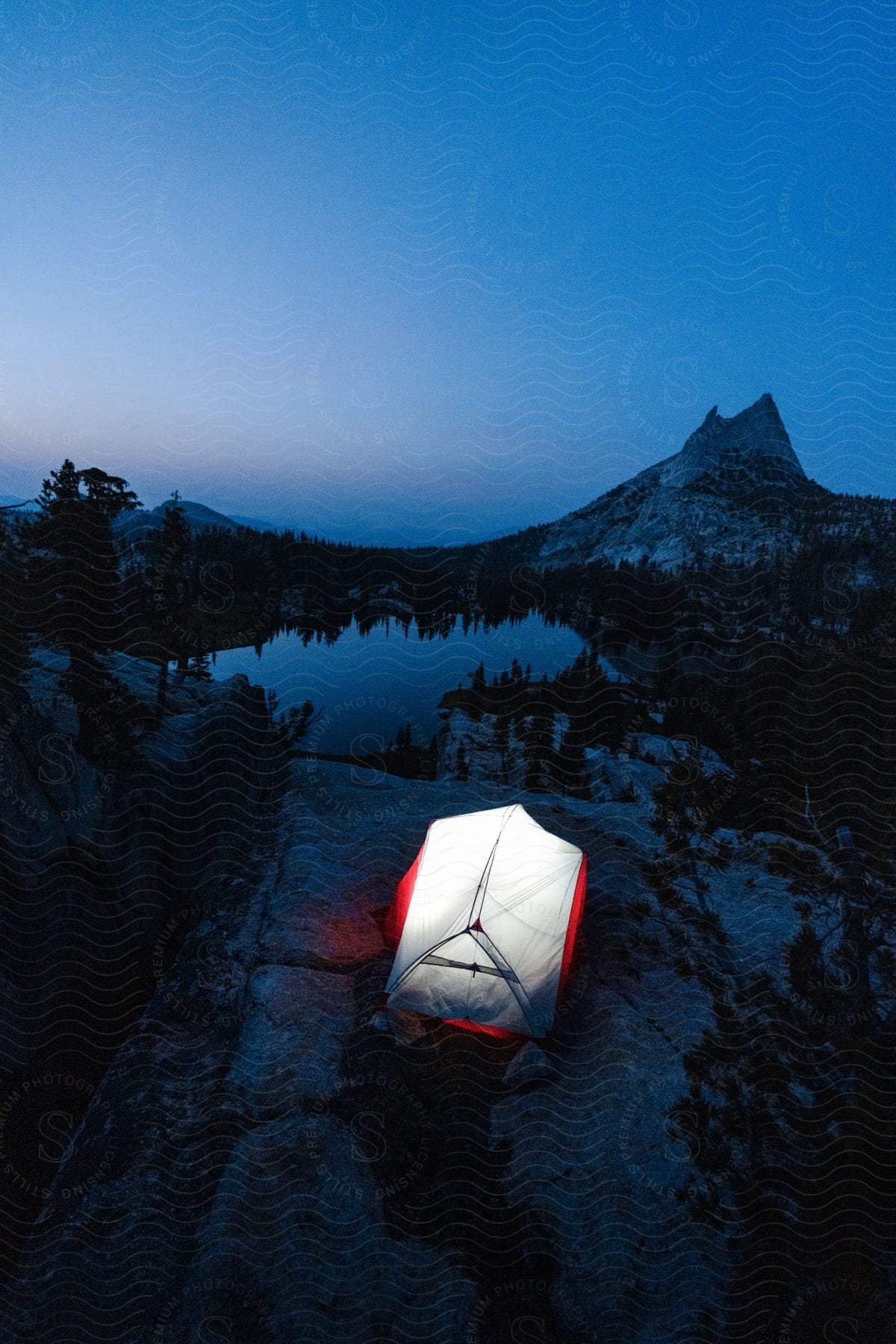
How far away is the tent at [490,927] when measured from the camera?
946 centimetres

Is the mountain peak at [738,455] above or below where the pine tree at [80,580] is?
above

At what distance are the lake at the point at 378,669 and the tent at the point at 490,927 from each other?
15.5m

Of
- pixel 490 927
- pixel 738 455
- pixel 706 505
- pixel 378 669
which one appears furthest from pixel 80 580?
pixel 738 455

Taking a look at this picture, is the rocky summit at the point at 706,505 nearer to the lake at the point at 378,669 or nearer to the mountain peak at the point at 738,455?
the mountain peak at the point at 738,455

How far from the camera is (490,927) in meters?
10.0

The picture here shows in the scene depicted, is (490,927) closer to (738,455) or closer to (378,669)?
(378,669)

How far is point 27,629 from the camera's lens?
1312 centimetres

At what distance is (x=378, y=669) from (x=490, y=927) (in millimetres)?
42815

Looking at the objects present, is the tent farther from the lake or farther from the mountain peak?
the mountain peak

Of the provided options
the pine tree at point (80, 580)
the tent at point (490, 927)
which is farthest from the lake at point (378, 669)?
the tent at point (490, 927)

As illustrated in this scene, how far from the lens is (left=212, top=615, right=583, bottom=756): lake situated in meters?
35.6

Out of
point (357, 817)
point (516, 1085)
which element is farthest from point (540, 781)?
point (516, 1085)

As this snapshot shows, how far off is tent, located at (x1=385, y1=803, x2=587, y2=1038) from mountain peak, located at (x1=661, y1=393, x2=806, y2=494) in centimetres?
Result: 13883

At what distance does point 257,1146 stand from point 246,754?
37.3 ft
